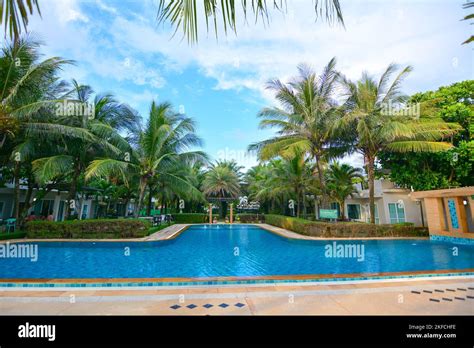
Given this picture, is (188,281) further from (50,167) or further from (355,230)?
(355,230)

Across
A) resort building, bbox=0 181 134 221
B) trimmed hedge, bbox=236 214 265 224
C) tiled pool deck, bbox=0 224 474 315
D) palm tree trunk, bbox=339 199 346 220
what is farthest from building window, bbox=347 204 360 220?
resort building, bbox=0 181 134 221

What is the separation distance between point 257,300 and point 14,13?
4227 millimetres

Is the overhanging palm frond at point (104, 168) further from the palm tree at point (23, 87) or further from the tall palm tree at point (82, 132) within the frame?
the palm tree at point (23, 87)

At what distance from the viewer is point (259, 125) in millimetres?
13695

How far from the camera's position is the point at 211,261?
7.96 metres

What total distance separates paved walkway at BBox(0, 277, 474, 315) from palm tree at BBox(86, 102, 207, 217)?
8.10 meters

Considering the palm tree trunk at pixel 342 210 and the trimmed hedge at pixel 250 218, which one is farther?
the trimmed hedge at pixel 250 218

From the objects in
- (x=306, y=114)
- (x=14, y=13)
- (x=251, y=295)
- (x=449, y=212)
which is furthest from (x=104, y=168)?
(x=449, y=212)

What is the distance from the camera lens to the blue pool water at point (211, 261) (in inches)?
251

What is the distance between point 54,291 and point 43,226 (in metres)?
8.56

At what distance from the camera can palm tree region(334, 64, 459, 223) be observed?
11906mm

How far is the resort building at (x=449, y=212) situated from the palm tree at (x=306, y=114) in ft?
16.3

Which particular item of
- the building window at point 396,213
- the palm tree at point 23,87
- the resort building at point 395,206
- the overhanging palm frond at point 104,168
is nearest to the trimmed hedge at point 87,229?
the overhanging palm frond at point 104,168

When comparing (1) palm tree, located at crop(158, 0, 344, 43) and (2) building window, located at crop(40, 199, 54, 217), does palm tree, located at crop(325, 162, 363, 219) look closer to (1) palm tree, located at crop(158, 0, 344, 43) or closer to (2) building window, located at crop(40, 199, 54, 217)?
(1) palm tree, located at crop(158, 0, 344, 43)
